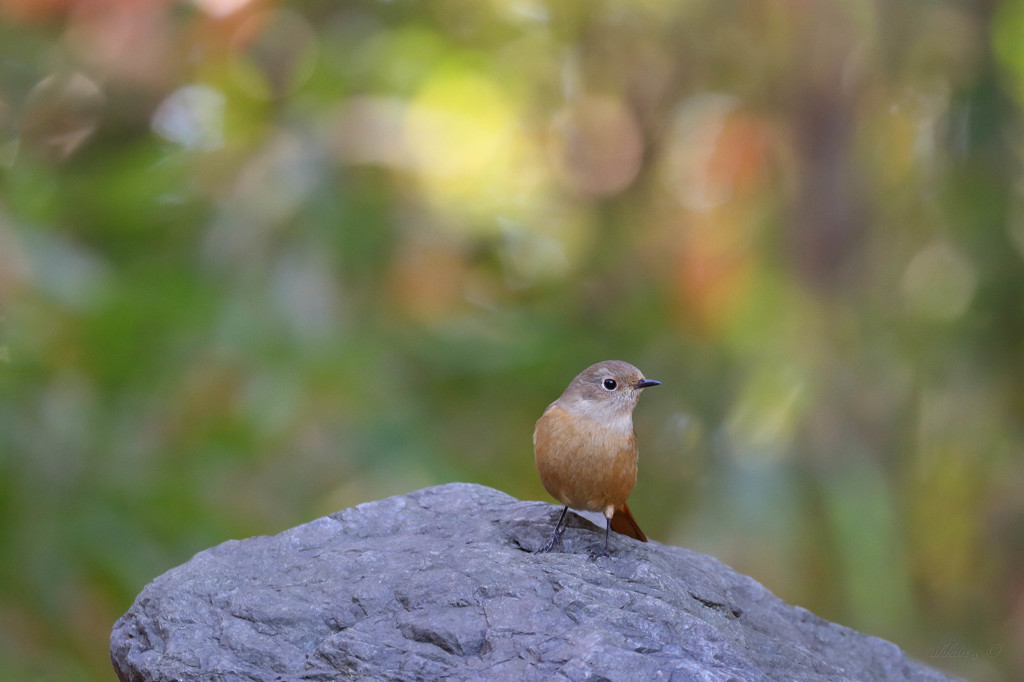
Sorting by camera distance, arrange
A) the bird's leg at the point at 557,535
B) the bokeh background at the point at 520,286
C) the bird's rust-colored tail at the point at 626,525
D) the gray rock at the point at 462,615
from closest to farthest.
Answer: the gray rock at the point at 462,615 → the bird's leg at the point at 557,535 → the bird's rust-colored tail at the point at 626,525 → the bokeh background at the point at 520,286

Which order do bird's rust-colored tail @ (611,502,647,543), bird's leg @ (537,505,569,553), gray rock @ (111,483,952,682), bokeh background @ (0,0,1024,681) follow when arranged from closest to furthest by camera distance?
gray rock @ (111,483,952,682)
bird's leg @ (537,505,569,553)
bird's rust-colored tail @ (611,502,647,543)
bokeh background @ (0,0,1024,681)

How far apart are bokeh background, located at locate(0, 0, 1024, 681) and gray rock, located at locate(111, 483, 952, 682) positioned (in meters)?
2.62

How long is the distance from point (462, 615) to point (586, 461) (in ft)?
2.30

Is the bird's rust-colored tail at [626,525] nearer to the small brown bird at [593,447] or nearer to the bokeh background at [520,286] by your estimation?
the small brown bird at [593,447]

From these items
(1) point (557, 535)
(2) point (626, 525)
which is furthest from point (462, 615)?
(2) point (626, 525)

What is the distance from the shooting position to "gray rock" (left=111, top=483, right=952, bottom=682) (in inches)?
103

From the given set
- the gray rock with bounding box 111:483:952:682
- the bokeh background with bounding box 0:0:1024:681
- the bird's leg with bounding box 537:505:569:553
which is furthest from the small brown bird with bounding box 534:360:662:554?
the bokeh background with bounding box 0:0:1024:681

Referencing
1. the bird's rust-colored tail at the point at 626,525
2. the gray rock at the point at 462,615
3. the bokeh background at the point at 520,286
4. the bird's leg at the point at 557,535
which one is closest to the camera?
the gray rock at the point at 462,615

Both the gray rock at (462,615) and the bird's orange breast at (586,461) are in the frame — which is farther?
the bird's orange breast at (586,461)

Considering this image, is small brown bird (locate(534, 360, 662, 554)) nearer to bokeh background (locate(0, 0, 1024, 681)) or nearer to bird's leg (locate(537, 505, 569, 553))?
bird's leg (locate(537, 505, 569, 553))

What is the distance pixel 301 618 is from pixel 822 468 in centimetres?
421

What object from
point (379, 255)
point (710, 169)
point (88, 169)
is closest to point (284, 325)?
point (379, 255)

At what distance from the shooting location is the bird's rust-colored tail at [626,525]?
355 cm

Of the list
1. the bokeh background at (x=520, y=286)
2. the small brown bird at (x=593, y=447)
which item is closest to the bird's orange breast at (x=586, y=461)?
the small brown bird at (x=593, y=447)
